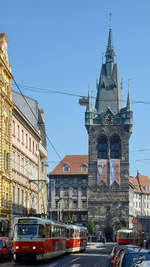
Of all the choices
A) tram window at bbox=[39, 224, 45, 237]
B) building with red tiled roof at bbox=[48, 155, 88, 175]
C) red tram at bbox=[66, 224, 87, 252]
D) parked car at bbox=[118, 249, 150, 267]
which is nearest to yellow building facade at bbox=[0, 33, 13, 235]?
red tram at bbox=[66, 224, 87, 252]

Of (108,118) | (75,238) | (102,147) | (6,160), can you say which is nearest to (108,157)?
(102,147)

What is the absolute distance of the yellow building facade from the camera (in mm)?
48656

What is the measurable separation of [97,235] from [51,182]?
20.4 meters

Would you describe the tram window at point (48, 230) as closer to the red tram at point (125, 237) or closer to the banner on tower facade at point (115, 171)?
the red tram at point (125, 237)

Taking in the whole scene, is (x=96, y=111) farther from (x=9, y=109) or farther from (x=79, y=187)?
(x=9, y=109)

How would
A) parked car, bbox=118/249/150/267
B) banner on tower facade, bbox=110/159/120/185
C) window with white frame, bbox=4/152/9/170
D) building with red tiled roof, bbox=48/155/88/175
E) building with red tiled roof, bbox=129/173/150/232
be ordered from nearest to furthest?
parked car, bbox=118/249/150/267, window with white frame, bbox=4/152/9/170, banner on tower facade, bbox=110/159/120/185, building with red tiled roof, bbox=48/155/88/175, building with red tiled roof, bbox=129/173/150/232

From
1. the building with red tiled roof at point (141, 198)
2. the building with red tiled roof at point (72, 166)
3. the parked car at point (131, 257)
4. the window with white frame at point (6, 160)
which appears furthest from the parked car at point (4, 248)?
the building with red tiled roof at point (141, 198)

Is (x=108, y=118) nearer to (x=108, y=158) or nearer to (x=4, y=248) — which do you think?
(x=108, y=158)

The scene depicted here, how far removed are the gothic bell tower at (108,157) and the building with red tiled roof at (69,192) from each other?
10.2 meters

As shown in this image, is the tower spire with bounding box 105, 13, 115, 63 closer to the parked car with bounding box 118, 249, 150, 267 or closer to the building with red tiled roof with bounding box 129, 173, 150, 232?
the building with red tiled roof with bounding box 129, 173, 150, 232

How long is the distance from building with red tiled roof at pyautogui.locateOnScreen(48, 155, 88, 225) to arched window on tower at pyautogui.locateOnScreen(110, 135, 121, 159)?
48.4 ft

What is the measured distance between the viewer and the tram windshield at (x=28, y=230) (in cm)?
3070

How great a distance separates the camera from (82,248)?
5272 cm

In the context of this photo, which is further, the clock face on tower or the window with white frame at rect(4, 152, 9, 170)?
the clock face on tower
